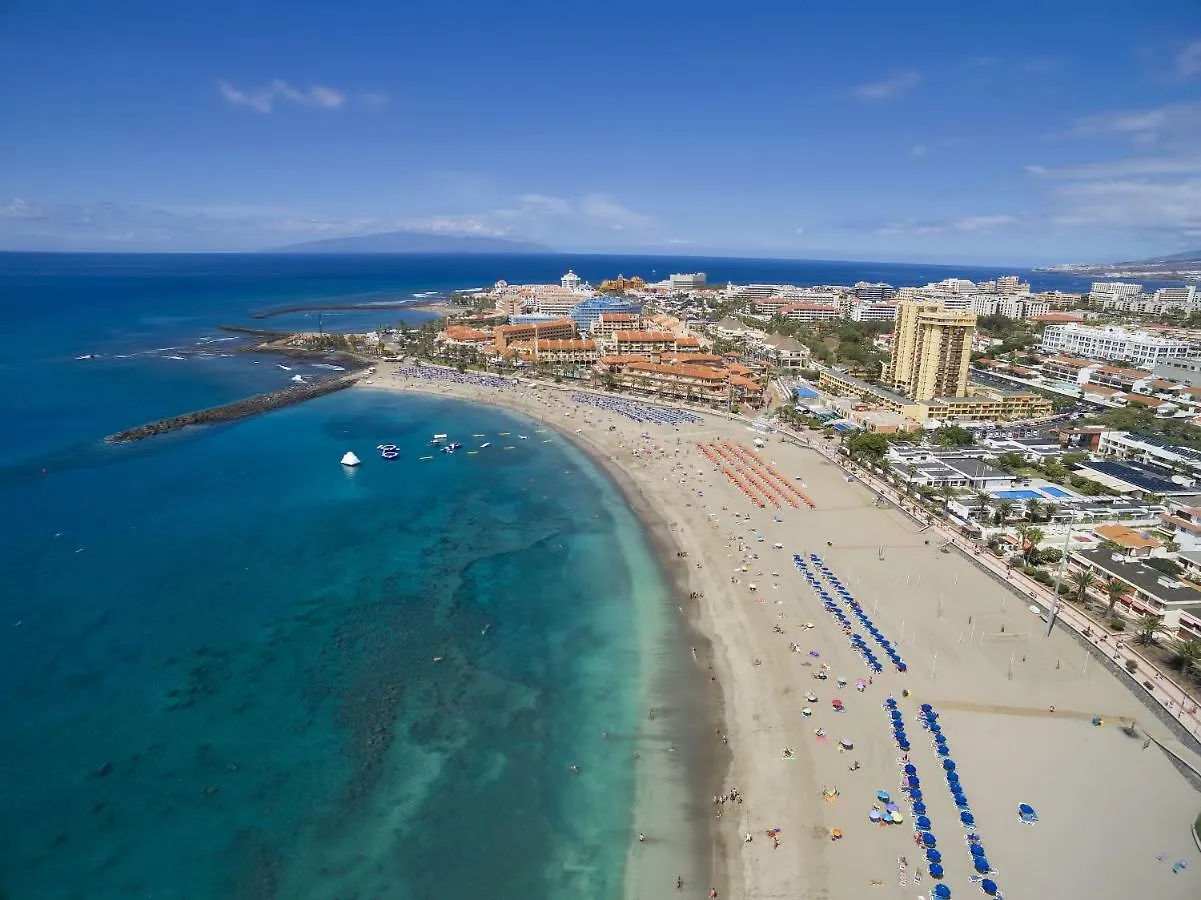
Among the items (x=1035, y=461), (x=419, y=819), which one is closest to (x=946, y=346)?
(x=1035, y=461)

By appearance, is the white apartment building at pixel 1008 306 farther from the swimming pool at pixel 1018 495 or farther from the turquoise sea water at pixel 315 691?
the turquoise sea water at pixel 315 691

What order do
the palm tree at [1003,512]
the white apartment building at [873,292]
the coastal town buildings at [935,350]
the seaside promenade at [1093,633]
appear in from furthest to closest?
the white apartment building at [873,292] → the coastal town buildings at [935,350] → the palm tree at [1003,512] → the seaside promenade at [1093,633]

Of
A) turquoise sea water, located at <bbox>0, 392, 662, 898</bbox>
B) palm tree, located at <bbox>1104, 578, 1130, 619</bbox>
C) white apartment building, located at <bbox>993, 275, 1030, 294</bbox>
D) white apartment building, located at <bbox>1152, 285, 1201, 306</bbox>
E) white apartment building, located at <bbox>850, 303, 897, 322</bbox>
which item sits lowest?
turquoise sea water, located at <bbox>0, 392, 662, 898</bbox>

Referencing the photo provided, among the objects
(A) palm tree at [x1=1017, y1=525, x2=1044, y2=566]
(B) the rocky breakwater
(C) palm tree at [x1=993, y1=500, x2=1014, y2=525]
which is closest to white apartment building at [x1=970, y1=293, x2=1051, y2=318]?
(C) palm tree at [x1=993, y1=500, x2=1014, y2=525]

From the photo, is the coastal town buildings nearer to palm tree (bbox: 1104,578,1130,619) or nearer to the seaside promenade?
the seaside promenade

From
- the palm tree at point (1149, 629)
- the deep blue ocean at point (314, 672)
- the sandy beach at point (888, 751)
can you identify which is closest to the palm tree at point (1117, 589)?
the palm tree at point (1149, 629)

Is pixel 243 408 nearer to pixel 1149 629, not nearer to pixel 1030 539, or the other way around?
pixel 1030 539
